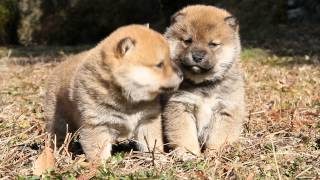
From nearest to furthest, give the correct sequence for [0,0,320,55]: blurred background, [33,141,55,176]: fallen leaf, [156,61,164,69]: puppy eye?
[33,141,55,176]: fallen leaf
[156,61,164,69]: puppy eye
[0,0,320,55]: blurred background

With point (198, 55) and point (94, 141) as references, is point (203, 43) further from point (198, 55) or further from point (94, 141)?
point (94, 141)

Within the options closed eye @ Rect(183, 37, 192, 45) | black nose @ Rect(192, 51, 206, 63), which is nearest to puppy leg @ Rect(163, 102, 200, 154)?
black nose @ Rect(192, 51, 206, 63)

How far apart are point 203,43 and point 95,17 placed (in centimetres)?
1540

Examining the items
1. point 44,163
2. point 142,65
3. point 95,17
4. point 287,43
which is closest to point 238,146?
point 142,65

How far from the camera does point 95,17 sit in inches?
781

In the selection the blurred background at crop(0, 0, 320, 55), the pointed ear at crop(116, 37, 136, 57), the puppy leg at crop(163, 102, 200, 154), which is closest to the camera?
the pointed ear at crop(116, 37, 136, 57)

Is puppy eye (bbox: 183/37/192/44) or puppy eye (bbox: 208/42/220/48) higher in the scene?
puppy eye (bbox: 183/37/192/44)

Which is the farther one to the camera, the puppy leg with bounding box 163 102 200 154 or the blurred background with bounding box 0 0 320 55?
the blurred background with bounding box 0 0 320 55

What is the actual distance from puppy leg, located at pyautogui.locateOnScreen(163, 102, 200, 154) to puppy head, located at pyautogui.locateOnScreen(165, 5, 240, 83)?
280 millimetres

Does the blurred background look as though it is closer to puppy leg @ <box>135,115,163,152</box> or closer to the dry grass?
the dry grass

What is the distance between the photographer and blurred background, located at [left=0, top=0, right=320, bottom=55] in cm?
1714

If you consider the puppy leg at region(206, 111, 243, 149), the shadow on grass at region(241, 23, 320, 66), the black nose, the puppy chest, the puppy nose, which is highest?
the black nose

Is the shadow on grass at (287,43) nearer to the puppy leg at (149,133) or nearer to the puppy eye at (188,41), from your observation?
the puppy eye at (188,41)

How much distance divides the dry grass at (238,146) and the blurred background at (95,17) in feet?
28.8
